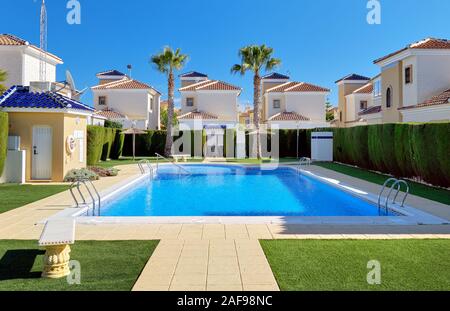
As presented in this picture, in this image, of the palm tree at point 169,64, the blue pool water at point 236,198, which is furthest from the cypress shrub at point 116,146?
the blue pool water at point 236,198

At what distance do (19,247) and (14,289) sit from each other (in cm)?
231

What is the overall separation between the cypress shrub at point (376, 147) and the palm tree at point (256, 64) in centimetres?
1272

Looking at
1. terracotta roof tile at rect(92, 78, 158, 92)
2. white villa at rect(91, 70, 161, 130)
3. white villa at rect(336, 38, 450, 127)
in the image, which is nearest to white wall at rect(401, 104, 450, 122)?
white villa at rect(336, 38, 450, 127)

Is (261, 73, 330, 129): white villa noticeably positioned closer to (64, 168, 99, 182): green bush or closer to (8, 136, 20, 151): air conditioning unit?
(64, 168, 99, 182): green bush

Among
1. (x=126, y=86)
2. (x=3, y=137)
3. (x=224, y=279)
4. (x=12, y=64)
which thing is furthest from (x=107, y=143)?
(x=224, y=279)

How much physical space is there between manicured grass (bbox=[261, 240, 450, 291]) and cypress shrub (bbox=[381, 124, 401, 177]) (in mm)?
12736

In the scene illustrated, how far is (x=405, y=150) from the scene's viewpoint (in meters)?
18.9

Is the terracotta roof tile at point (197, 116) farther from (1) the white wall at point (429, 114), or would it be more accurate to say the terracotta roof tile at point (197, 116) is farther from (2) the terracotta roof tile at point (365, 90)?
(1) the white wall at point (429, 114)

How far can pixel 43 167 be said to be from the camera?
18625mm

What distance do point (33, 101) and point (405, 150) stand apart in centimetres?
1613

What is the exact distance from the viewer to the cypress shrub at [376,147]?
2173cm

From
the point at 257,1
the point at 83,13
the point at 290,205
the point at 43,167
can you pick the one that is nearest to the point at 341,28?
the point at 257,1

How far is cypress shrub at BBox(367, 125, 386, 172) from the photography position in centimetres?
2173

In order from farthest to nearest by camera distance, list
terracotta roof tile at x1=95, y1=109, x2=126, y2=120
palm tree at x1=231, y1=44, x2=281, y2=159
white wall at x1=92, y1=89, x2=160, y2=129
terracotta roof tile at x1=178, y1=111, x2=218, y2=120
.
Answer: white wall at x1=92, y1=89, x2=160, y2=129 → terracotta roof tile at x1=178, y1=111, x2=218, y2=120 → terracotta roof tile at x1=95, y1=109, x2=126, y2=120 → palm tree at x1=231, y1=44, x2=281, y2=159
